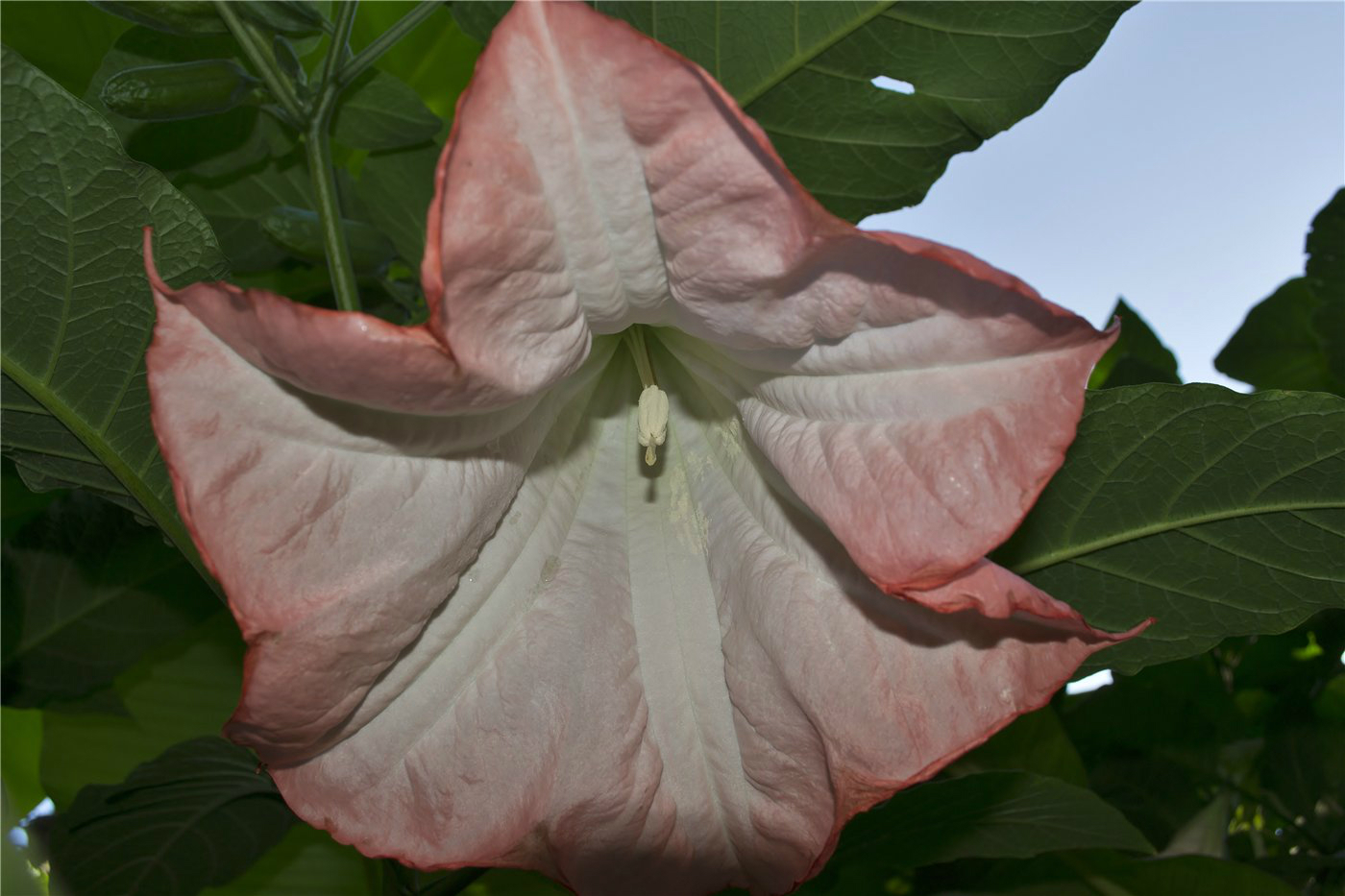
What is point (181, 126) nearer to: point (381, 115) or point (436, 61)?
point (381, 115)

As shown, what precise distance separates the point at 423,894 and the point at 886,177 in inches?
22.6

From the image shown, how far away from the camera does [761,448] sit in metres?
0.62

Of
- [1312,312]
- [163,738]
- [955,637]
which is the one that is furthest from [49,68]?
[1312,312]

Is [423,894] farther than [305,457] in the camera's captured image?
Yes

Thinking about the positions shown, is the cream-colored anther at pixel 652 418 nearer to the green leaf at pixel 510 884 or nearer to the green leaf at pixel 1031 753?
the green leaf at pixel 510 884

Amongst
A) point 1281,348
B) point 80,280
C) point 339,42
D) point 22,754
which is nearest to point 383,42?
point 339,42

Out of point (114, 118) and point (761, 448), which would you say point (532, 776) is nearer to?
point (761, 448)

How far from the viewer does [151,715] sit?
3.24ft

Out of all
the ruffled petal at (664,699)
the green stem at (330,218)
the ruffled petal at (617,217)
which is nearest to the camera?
the ruffled petal at (617,217)

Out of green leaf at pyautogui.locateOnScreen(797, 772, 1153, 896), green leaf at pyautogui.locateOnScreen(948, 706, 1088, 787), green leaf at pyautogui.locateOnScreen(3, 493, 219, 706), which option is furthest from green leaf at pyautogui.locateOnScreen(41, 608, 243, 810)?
green leaf at pyautogui.locateOnScreen(948, 706, 1088, 787)

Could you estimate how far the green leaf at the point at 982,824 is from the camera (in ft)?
2.69

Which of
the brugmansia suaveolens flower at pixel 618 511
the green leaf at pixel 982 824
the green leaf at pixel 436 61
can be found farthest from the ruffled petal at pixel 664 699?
the green leaf at pixel 436 61

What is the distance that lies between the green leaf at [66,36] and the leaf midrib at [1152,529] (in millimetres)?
797

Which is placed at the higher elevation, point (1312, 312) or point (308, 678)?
point (1312, 312)
